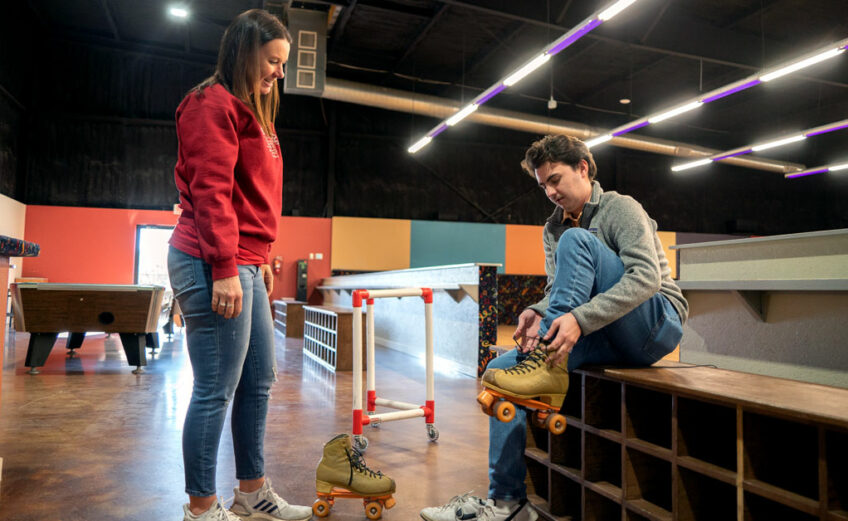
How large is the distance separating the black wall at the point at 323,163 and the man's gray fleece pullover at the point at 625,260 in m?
10.3

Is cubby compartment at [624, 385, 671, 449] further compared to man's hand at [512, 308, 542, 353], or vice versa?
man's hand at [512, 308, 542, 353]

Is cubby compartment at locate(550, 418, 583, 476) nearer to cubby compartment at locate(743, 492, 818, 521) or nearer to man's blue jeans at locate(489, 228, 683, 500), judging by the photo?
man's blue jeans at locate(489, 228, 683, 500)

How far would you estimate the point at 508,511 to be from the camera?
158 centimetres

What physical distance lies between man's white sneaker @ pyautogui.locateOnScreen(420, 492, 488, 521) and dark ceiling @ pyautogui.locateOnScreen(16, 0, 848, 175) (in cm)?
740

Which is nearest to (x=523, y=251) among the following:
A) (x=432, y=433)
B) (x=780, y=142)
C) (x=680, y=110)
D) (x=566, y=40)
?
(x=680, y=110)

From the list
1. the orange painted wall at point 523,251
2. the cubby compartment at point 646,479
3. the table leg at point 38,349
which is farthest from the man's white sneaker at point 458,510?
the orange painted wall at point 523,251

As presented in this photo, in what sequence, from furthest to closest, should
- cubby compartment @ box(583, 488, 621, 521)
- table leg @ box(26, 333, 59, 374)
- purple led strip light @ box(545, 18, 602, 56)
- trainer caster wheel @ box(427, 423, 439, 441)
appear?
purple led strip light @ box(545, 18, 602, 56)
table leg @ box(26, 333, 59, 374)
trainer caster wheel @ box(427, 423, 439, 441)
cubby compartment @ box(583, 488, 621, 521)

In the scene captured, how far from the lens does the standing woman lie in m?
1.30

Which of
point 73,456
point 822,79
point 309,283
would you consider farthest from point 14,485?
point 822,79

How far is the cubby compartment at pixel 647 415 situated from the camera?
1.37 m

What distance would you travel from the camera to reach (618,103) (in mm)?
12297

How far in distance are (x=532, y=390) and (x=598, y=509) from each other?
16.3 inches

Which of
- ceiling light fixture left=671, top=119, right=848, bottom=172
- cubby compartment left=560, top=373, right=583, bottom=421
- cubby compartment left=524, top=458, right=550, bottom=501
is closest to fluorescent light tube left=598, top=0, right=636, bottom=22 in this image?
cubby compartment left=560, top=373, right=583, bottom=421

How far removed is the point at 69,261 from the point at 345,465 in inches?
416
